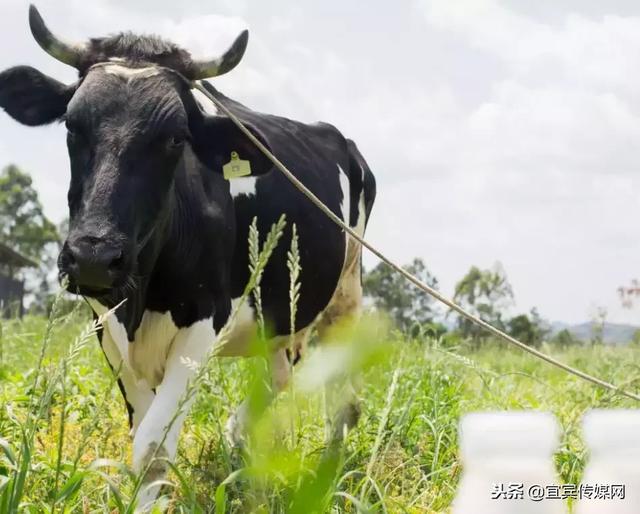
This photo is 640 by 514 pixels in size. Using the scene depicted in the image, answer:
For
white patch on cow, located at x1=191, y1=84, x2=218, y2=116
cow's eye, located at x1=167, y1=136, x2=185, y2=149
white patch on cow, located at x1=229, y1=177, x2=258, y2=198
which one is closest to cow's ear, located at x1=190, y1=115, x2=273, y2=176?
white patch on cow, located at x1=191, y1=84, x2=218, y2=116

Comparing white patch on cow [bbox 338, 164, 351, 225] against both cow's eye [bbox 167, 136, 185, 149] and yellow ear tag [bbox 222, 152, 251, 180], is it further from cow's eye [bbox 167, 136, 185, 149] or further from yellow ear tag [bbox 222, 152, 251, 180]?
cow's eye [bbox 167, 136, 185, 149]

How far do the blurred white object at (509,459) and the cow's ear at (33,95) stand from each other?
10.9 feet

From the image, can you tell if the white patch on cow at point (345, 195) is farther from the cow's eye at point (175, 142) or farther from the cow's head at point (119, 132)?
the cow's eye at point (175, 142)

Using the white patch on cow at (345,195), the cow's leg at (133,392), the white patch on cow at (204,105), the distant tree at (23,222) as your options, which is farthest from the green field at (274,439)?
the distant tree at (23,222)

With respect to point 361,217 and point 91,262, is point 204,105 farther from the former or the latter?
point 361,217

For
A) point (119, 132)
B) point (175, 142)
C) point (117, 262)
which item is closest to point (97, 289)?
point (117, 262)

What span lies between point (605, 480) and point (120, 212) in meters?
2.33

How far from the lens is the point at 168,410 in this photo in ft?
11.8

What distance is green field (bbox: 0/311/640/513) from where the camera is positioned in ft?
2.85

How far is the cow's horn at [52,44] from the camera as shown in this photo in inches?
161

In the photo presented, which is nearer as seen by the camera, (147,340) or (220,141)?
(147,340)

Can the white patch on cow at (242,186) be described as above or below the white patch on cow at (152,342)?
above

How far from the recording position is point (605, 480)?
135 centimetres

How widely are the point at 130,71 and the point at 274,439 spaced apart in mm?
3235
